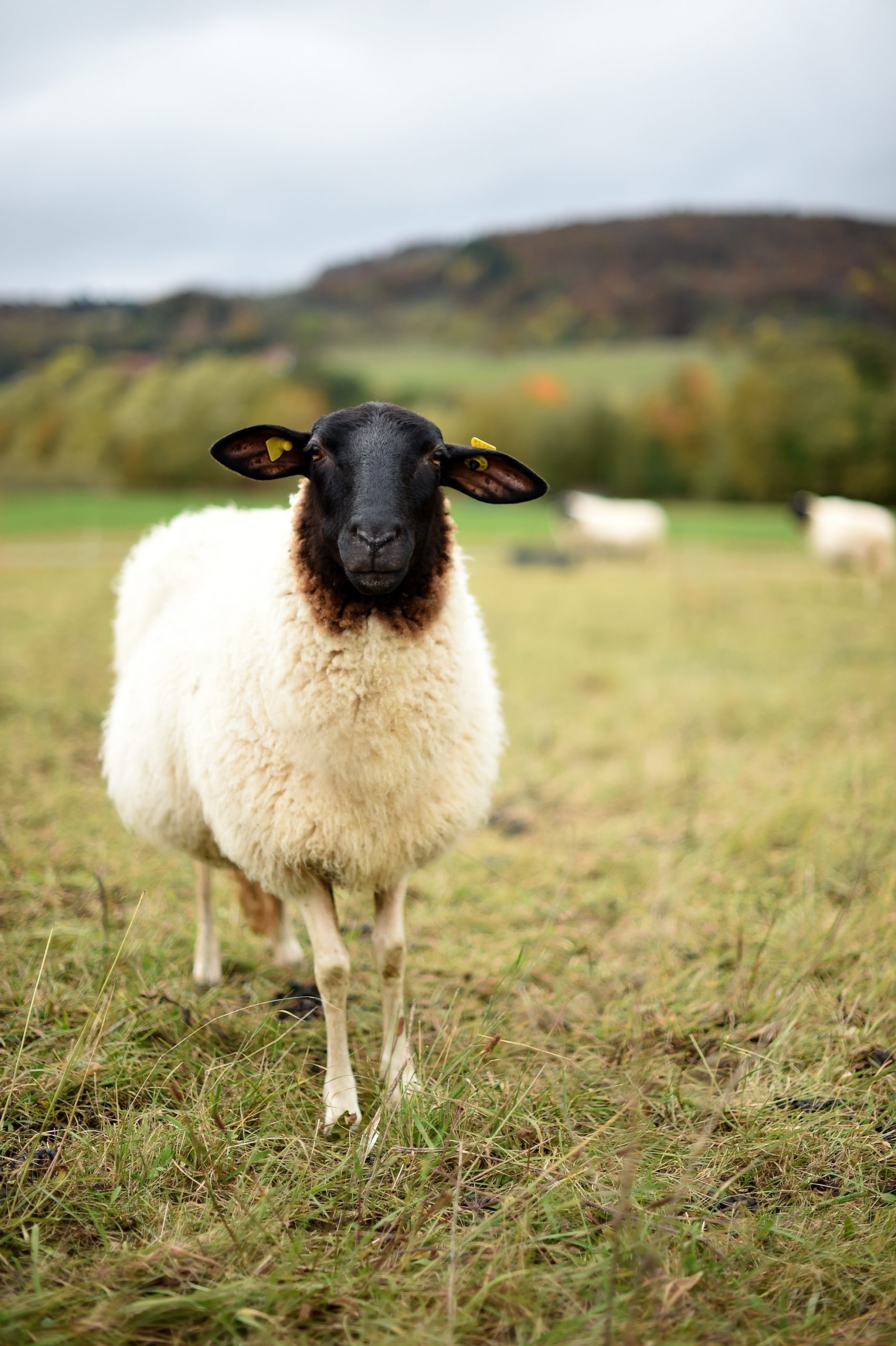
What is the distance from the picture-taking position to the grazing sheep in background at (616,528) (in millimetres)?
28219

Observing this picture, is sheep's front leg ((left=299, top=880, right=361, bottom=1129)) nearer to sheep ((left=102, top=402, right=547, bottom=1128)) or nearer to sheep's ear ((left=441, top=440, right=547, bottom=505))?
sheep ((left=102, top=402, right=547, bottom=1128))

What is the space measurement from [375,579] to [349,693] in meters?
0.46

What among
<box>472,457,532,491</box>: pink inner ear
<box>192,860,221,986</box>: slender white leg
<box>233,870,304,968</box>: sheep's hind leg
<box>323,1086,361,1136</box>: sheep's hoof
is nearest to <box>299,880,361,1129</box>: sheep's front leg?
<box>323,1086,361,1136</box>: sheep's hoof

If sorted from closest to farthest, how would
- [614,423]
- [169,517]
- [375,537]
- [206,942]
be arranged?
[375,537] < [206,942] < [169,517] < [614,423]

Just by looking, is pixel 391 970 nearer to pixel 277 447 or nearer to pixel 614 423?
pixel 277 447

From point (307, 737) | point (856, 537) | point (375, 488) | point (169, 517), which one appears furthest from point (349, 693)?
point (169, 517)

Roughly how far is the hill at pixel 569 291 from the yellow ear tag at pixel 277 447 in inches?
1274

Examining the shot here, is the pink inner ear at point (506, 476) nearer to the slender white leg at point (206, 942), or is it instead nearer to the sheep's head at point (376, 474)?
the sheep's head at point (376, 474)

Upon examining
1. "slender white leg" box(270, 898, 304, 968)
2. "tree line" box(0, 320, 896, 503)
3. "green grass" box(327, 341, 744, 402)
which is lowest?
"slender white leg" box(270, 898, 304, 968)

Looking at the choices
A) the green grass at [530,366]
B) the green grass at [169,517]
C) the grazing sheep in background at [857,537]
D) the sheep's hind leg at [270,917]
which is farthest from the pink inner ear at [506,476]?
the green grass at [530,366]

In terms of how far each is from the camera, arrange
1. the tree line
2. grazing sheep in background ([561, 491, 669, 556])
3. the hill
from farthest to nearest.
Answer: the hill
the tree line
grazing sheep in background ([561, 491, 669, 556])

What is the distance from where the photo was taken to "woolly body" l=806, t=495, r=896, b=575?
19188 millimetres

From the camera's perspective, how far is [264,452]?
3354mm

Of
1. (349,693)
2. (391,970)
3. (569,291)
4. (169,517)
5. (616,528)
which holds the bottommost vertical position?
(391,970)
